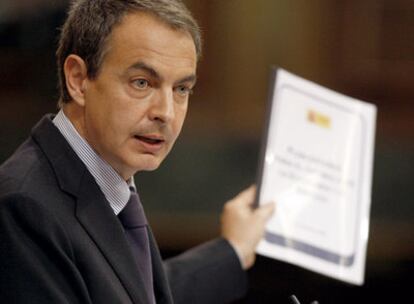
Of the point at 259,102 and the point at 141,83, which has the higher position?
the point at 141,83

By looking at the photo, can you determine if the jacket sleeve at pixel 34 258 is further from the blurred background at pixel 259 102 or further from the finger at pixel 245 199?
the blurred background at pixel 259 102

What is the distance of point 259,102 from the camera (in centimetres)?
415

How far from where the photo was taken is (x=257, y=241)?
6.97 feet

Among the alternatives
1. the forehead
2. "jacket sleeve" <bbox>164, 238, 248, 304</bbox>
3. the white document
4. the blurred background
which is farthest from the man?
the blurred background

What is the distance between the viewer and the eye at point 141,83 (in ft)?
5.27

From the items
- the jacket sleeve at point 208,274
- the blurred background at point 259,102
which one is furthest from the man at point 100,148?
the blurred background at point 259,102

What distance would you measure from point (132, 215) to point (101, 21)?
0.32 m

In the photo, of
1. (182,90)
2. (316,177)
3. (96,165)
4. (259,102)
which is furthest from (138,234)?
(259,102)

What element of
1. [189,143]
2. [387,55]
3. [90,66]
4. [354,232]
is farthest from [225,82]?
[90,66]

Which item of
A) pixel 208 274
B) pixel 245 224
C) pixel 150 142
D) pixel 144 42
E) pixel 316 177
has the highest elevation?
pixel 144 42

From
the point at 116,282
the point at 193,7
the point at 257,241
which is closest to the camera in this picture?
the point at 116,282

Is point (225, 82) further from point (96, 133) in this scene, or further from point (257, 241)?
point (96, 133)

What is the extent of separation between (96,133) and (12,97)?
2.47 metres

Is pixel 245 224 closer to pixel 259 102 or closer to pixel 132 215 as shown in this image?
pixel 132 215
